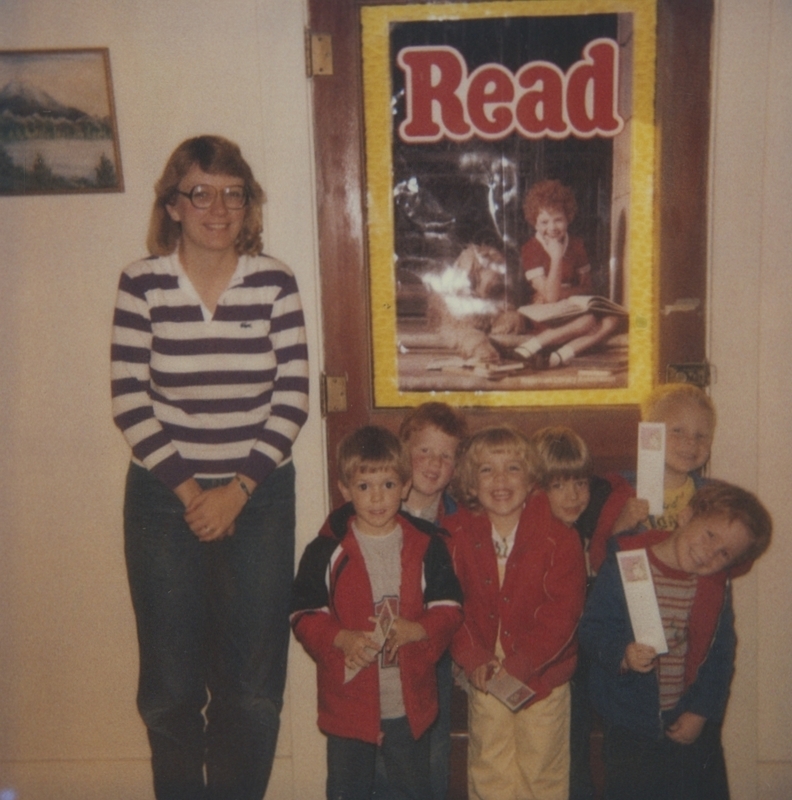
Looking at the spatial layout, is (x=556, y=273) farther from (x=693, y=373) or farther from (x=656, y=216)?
(x=693, y=373)

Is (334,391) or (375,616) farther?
(334,391)

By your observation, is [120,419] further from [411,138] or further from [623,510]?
[623,510]

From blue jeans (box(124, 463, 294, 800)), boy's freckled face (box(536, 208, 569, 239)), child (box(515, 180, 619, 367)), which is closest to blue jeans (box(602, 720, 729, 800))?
blue jeans (box(124, 463, 294, 800))

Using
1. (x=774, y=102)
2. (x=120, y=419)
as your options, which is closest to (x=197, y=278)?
(x=120, y=419)

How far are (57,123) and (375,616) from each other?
167 cm

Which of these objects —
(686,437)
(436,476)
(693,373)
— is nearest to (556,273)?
(693,373)

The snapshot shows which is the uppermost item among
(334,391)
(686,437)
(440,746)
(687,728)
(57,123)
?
(57,123)

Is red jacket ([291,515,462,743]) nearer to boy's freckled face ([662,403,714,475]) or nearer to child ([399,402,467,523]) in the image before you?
child ([399,402,467,523])

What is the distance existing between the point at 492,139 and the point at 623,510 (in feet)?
3.65

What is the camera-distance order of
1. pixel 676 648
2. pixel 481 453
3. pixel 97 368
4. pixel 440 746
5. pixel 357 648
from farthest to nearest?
pixel 97 368
pixel 440 746
pixel 481 453
pixel 676 648
pixel 357 648

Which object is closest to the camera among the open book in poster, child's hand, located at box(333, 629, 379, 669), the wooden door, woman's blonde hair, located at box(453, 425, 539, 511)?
child's hand, located at box(333, 629, 379, 669)

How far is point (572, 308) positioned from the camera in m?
2.43

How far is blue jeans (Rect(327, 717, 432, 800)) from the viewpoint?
2.07 metres

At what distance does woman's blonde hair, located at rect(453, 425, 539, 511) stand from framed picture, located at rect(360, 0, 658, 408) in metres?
0.29
